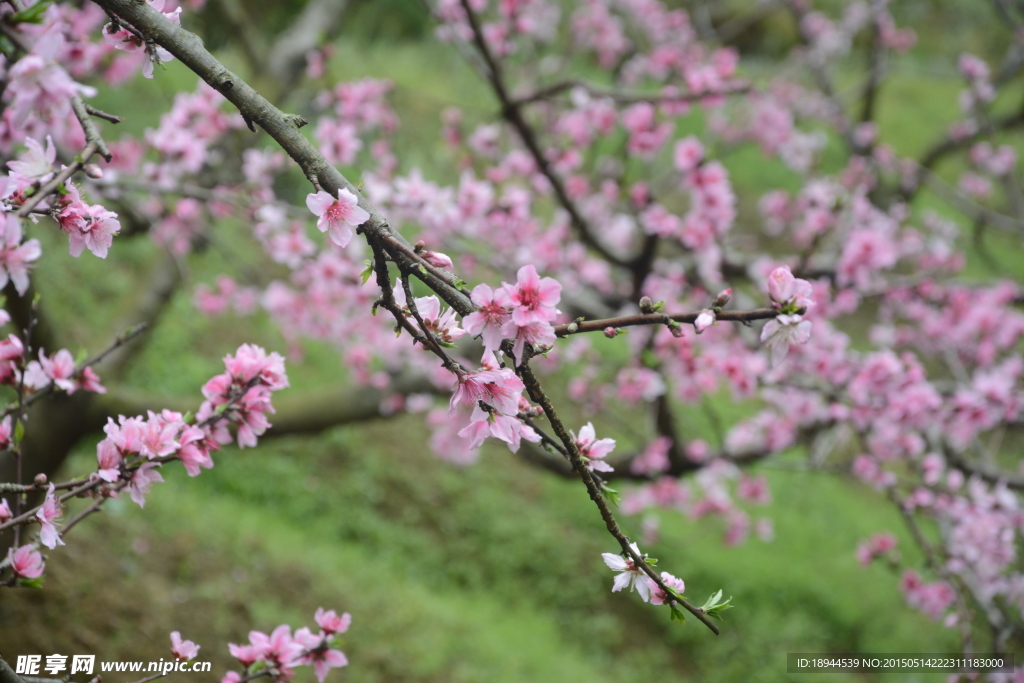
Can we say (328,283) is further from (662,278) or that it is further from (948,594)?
(948,594)

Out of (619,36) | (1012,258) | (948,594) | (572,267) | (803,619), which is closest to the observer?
(948,594)

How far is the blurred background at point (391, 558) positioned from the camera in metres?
3.38

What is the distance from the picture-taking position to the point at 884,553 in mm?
3123

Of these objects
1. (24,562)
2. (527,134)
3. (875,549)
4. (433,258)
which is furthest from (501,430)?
(875,549)

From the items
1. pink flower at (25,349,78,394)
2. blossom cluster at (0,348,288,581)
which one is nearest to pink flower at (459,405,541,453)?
blossom cluster at (0,348,288,581)

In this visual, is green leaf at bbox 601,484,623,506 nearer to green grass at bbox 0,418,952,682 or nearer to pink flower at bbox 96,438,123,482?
pink flower at bbox 96,438,123,482

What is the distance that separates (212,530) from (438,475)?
2.42 metres

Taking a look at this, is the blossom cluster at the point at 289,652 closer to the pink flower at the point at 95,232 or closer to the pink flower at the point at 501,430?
the pink flower at the point at 501,430

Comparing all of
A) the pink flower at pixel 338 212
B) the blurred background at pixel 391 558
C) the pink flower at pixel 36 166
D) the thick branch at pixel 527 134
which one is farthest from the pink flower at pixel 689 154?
the pink flower at pixel 36 166

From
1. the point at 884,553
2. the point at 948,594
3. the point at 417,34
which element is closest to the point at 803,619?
the point at 948,594

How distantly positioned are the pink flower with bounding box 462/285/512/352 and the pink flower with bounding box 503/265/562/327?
2 centimetres

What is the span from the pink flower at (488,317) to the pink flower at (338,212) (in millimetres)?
224

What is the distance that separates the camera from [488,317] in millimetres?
962

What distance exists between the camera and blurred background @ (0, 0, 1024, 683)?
11.1 feet
